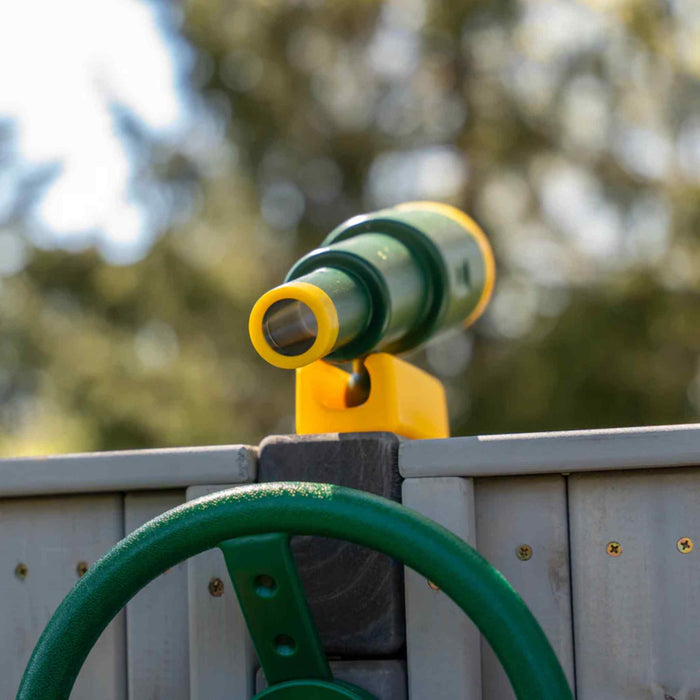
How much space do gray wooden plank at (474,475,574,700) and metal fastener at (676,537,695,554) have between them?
0.09 meters

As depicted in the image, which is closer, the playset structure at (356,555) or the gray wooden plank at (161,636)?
the playset structure at (356,555)

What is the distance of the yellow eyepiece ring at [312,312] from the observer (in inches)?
36.5

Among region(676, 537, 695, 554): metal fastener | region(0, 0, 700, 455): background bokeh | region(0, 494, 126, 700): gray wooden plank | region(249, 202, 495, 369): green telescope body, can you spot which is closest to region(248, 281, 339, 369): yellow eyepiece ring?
region(249, 202, 495, 369): green telescope body

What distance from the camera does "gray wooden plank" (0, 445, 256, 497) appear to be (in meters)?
0.99

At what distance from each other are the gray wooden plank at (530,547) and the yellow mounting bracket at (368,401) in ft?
0.50

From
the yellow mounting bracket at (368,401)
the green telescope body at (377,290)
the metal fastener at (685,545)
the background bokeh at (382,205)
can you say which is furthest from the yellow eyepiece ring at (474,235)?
the background bokeh at (382,205)

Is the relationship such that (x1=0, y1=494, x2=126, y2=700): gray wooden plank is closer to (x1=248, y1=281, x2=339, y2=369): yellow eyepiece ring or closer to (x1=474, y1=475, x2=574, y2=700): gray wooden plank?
(x1=248, y1=281, x2=339, y2=369): yellow eyepiece ring

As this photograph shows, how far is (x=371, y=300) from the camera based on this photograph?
1.05 metres

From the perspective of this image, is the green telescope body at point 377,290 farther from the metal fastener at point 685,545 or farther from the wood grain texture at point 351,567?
the metal fastener at point 685,545

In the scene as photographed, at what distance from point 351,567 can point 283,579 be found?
0.31 ft

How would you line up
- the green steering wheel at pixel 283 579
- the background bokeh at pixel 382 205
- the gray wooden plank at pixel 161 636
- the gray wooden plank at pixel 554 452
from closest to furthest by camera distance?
the green steering wheel at pixel 283 579 → the gray wooden plank at pixel 554 452 → the gray wooden plank at pixel 161 636 → the background bokeh at pixel 382 205

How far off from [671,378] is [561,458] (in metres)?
4.16

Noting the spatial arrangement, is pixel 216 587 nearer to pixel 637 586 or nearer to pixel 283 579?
pixel 283 579

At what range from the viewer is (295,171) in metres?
5.72
